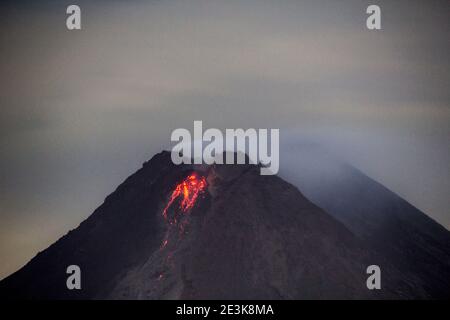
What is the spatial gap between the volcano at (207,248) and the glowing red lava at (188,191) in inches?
7.1

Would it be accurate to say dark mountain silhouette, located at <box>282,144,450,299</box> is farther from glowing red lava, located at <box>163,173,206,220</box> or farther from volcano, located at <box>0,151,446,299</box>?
glowing red lava, located at <box>163,173,206,220</box>

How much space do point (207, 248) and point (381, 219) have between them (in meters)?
47.4

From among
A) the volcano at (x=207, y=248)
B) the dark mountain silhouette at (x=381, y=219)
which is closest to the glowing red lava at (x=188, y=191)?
the volcano at (x=207, y=248)

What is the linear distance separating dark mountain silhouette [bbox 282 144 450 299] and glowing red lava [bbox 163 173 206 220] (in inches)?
1156

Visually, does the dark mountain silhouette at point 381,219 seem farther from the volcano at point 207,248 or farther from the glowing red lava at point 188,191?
the glowing red lava at point 188,191

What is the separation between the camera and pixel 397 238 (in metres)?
130

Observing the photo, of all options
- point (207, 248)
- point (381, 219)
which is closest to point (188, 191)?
point (207, 248)

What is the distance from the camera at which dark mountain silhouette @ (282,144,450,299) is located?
118875 mm

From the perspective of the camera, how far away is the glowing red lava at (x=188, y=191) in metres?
112

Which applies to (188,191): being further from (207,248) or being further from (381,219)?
(381,219)

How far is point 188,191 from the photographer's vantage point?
114 meters
